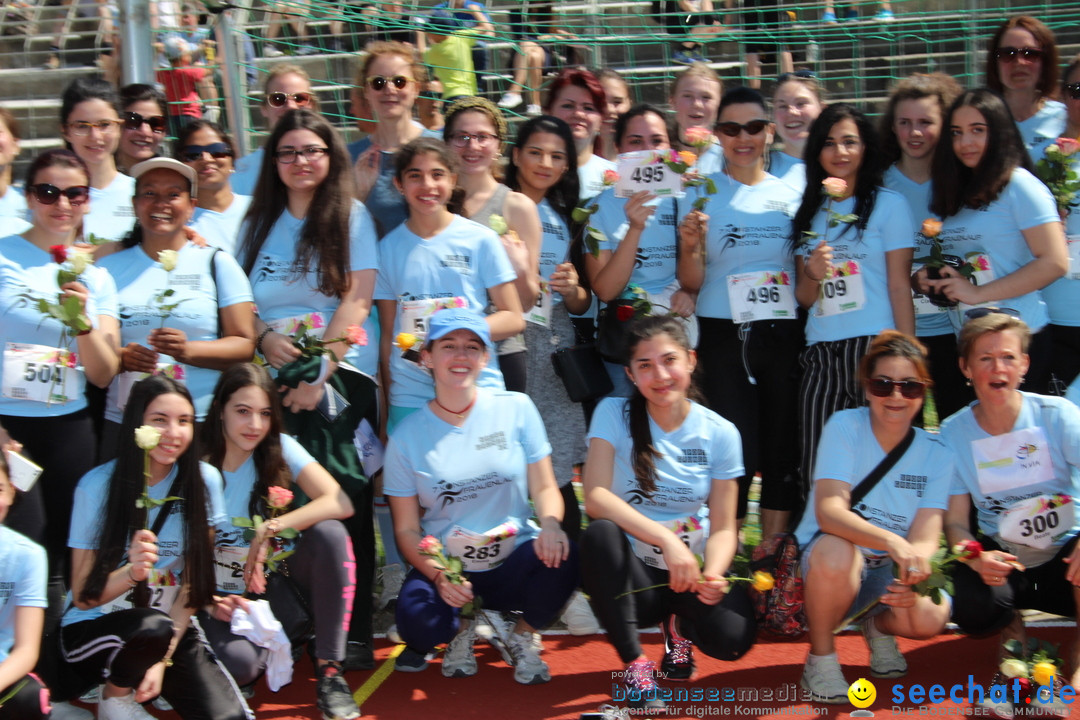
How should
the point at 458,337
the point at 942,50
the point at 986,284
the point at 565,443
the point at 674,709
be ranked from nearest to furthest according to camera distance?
the point at 674,709 < the point at 458,337 < the point at 986,284 < the point at 565,443 < the point at 942,50

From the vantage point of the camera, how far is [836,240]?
15.6 ft

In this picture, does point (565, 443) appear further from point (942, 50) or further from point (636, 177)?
point (942, 50)

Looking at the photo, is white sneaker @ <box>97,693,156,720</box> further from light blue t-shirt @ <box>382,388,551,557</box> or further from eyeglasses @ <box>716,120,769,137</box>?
eyeglasses @ <box>716,120,769,137</box>

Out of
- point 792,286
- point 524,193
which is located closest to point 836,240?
point 792,286

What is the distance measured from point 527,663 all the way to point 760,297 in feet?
5.80

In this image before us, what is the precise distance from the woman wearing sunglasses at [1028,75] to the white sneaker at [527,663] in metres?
3.21

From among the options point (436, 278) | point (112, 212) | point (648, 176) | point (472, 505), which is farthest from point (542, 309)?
point (112, 212)

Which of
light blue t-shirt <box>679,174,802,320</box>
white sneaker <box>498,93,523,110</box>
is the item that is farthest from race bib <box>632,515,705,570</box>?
white sneaker <box>498,93,523,110</box>

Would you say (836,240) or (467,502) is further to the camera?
(836,240)

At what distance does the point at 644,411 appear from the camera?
14.2 feet

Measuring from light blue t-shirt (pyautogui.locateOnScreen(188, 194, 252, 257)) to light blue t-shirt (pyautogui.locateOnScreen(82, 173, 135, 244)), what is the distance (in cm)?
27

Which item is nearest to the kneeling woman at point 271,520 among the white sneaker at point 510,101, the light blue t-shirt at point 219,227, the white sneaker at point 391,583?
the white sneaker at point 391,583

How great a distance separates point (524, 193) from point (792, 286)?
4.17 feet

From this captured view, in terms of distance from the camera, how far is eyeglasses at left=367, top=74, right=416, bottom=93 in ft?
17.6
